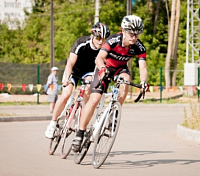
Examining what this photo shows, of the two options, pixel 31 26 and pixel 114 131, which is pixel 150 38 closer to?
pixel 31 26

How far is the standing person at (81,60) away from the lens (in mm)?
9938

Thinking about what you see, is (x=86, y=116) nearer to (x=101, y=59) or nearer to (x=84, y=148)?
(x=84, y=148)

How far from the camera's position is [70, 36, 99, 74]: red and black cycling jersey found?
10203 mm

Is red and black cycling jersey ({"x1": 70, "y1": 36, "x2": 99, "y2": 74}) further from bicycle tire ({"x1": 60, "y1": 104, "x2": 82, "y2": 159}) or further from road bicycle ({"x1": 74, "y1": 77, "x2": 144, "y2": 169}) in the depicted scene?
road bicycle ({"x1": 74, "y1": 77, "x2": 144, "y2": 169})

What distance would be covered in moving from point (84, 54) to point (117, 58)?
1119 mm

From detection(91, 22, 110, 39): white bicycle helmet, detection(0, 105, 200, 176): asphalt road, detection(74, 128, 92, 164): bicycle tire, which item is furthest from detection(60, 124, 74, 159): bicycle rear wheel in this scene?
detection(91, 22, 110, 39): white bicycle helmet

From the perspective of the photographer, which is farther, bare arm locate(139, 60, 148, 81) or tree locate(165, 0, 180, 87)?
tree locate(165, 0, 180, 87)

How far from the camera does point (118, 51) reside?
30.2 ft

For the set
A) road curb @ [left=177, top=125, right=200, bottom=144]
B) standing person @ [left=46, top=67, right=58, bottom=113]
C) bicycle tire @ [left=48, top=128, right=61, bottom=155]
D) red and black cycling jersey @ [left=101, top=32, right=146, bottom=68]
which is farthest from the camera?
standing person @ [left=46, top=67, right=58, bottom=113]

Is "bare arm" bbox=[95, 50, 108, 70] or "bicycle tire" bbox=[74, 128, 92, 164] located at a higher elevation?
"bare arm" bbox=[95, 50, 108, 70]

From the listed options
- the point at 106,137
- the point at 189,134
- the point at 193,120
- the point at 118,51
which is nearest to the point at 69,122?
the point at 106,137

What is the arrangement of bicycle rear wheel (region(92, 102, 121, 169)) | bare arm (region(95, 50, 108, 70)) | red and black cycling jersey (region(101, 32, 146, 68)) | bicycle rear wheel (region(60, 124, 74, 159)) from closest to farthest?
bicycle rear wheel (region(92, 102, 121, 169)) < bare arm (region(95, 50, 108, 70)) < red and black cycling jersey (region(101, 32, 146, 68)) < bicycle rear wheel (region(60, 124, 74, 159))

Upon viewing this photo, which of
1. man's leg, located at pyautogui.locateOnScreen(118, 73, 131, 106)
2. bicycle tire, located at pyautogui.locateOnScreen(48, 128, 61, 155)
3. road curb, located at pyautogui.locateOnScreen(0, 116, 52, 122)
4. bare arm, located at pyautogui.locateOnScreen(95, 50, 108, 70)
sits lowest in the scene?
road curb, located at pyautogui.locateOnScreen(0, 116, 52, 122)

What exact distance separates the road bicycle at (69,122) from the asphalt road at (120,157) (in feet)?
0.78
